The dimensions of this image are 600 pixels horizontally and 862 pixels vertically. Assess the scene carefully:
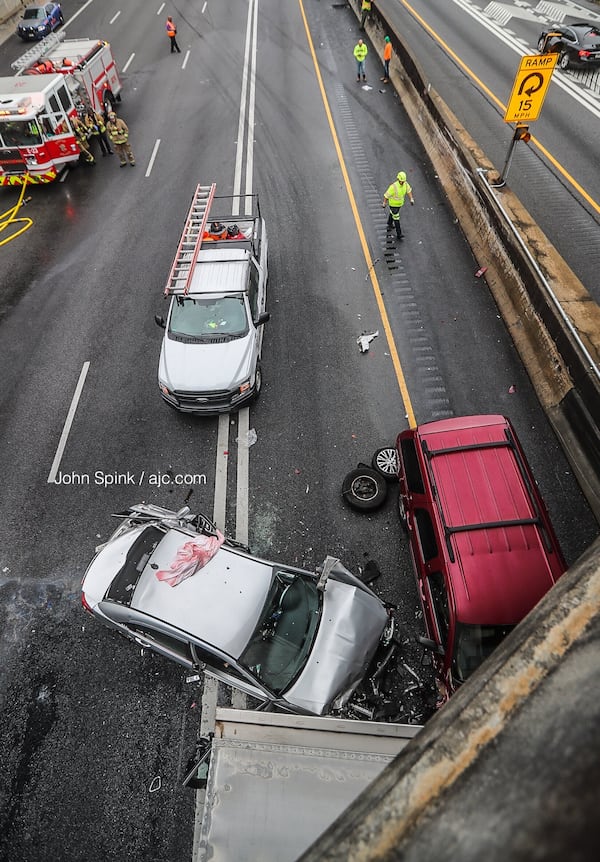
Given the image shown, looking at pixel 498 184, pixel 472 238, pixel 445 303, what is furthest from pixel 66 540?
pixel 498 184

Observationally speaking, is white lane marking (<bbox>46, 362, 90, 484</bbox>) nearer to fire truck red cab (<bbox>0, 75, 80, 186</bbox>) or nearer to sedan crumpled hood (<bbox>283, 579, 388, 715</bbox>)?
sedan crumpled hood (<bbox>283, 579, 388, 715</bbox>)

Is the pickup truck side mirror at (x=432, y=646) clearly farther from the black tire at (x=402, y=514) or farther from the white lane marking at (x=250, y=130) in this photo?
the white lane marking at (x=250, y=130)

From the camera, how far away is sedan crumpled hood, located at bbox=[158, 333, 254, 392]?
918 cm

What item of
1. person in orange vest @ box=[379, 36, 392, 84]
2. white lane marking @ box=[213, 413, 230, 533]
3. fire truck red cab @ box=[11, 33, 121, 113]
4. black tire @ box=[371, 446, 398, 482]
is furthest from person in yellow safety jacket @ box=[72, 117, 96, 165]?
black tire @ box=[371, 446, 398, 482]

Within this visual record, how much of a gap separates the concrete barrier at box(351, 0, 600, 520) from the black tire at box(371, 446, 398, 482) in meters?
3.14

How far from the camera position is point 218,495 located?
880 centimetres

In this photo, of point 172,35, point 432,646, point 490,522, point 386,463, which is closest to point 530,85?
point 386,463

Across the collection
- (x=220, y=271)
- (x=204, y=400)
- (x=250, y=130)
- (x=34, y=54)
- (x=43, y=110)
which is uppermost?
(x=34, y=54)

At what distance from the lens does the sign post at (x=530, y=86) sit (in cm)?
999

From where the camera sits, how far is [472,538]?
20.8ft

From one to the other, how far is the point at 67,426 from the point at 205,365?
3.18 metres

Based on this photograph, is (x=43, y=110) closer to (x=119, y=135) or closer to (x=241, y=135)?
(x=119, y=135)

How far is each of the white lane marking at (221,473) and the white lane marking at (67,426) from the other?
3076mm

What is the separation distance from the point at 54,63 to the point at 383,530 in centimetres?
2019
